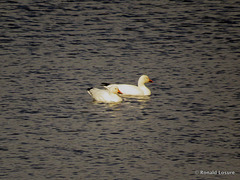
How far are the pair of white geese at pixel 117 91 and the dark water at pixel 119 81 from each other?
34 centimetres

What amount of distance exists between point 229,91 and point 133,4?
19709 millimetres

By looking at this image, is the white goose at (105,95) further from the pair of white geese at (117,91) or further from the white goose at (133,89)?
the white goose at (133,89)

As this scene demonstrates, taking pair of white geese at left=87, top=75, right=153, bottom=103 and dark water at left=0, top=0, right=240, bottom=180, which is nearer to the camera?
dark water at left=0, top=0, right=240, bottom=180

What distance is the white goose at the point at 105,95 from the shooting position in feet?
76.7

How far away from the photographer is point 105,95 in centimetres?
2355

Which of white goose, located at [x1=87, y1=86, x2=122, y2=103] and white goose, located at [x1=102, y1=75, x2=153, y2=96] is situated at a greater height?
white goose, located at [x1=102, y1=75, x2=153, y2=96]

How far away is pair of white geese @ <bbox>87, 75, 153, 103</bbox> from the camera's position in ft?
76.8

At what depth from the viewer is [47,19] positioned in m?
37.8

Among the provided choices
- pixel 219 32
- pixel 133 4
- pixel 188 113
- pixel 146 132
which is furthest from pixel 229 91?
pixel 133 4

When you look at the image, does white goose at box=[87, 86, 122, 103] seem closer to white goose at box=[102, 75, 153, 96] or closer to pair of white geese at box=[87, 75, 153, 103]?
pair of white geese at box=[87, 75, 153, 103]

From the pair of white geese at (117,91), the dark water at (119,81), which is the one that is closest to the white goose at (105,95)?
the pair of white geese at (117,91)

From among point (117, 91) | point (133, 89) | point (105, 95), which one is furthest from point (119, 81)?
point (105, 95)

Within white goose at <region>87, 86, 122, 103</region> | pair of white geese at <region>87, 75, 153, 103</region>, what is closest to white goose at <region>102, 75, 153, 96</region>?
pair of white geese at <region>87, 75, 153, 103</region>

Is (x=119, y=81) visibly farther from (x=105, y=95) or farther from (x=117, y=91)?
(x=105, y=95)
